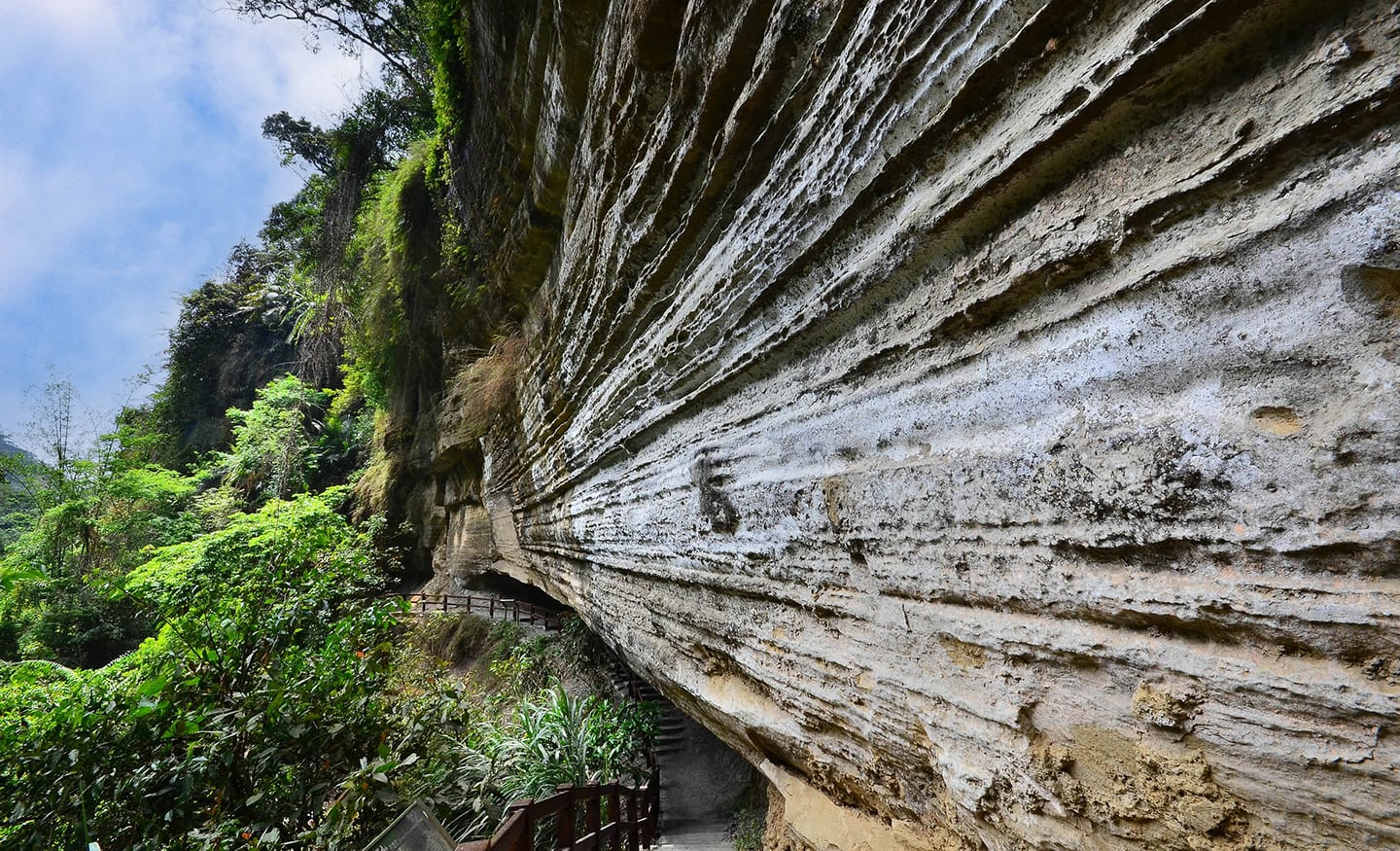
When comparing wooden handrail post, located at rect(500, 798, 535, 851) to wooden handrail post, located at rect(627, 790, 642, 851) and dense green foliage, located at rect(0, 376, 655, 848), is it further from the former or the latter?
wooden handrail post, located at rect(627, 790, 642, 851)

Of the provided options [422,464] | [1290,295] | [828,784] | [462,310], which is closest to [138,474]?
[422,464]

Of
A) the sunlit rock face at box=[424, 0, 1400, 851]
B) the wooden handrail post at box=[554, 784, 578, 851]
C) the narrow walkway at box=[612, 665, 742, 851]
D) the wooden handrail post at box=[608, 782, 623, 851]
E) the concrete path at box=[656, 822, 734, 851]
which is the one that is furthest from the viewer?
the narrow walkway at box=[612, 665, 742, 851]

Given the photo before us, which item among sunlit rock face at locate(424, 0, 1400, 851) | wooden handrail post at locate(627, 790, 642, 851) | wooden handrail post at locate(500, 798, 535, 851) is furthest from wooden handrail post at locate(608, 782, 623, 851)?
sunlit rock face at locate(424, 0, 1400, 851)

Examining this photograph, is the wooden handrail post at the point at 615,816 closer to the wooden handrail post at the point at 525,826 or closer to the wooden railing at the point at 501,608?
the wooden handrail post at the point at 525,826

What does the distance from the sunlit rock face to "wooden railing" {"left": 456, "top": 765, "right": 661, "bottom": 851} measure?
41.0 inches

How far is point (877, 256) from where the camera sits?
160cm

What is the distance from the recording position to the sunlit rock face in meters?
0.80

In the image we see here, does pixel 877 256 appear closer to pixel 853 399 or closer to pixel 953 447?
pixel 853 399

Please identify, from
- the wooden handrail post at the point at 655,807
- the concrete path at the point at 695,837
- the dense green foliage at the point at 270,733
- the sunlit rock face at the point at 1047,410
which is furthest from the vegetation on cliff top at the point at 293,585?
the sunlit rock face at the point at 1047,410

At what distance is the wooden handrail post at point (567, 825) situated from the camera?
3.27 m

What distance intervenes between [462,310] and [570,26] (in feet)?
18.0

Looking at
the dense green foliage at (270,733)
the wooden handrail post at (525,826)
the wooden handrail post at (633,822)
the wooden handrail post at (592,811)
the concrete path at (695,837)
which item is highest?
the dense green foliage at (270,733)

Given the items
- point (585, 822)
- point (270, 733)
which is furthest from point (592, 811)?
point (270, 733)

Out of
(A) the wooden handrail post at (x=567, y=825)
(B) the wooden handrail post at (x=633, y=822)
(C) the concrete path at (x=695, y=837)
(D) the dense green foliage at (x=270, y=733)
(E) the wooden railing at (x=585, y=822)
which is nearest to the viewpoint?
(D) the dense green foliage at (x=270, y=733)
